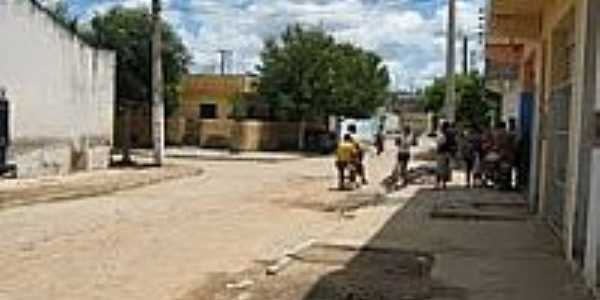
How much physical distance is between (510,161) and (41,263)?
56.2 feet

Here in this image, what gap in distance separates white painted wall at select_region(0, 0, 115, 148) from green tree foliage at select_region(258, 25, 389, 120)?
91.7 ft

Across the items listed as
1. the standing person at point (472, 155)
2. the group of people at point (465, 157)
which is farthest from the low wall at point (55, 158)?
the standing person at point (472, 155)

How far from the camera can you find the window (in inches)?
3248

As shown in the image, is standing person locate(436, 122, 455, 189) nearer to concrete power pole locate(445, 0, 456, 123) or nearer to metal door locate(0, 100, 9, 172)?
concrete power pole locate(445, 0, 456, 123)

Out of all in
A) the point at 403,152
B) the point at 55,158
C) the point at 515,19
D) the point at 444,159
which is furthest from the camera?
the point at 55,158

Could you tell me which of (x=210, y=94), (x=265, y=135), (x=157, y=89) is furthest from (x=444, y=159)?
(x=210, y=94)

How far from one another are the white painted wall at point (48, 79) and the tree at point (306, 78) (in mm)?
27943

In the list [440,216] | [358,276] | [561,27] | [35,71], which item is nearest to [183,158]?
[35,71]

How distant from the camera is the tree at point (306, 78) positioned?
2650 inches

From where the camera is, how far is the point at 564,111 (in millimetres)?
18344

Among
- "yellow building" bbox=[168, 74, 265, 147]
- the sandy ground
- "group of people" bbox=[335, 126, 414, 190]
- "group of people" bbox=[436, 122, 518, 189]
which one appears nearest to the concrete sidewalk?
the sandy ground

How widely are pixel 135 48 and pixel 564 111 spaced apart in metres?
49.7

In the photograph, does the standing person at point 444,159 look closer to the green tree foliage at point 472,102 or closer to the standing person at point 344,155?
the standing person at point 344,155

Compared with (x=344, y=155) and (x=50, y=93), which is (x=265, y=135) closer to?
(x=50, y=93)
